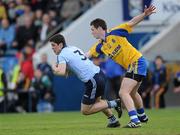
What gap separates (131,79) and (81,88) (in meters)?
12.9

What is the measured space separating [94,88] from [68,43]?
14720mm

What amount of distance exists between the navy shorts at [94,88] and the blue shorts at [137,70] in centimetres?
55

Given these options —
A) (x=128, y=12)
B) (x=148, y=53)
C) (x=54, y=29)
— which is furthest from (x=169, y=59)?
(x=54, y=29)

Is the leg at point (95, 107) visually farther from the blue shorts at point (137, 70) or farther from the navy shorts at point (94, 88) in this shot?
the blue shorts at point (137, 70)

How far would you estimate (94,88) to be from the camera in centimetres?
1446

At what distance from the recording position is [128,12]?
1152 inches

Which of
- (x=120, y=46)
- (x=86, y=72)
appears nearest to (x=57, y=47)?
(x=86, y=72)

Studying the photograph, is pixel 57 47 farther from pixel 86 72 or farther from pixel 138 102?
pixel 138 102

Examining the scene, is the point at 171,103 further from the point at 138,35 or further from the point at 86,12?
the point at 86,12

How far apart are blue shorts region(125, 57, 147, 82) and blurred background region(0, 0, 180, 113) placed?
36.2ft

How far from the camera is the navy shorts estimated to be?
1445cm

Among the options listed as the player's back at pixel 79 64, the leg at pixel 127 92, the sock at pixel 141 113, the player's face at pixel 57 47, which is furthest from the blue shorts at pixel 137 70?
the player's face at pixel 57 47

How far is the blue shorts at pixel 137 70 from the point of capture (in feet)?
47.8

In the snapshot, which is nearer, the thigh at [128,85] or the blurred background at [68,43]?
the thigh at [128,85]
